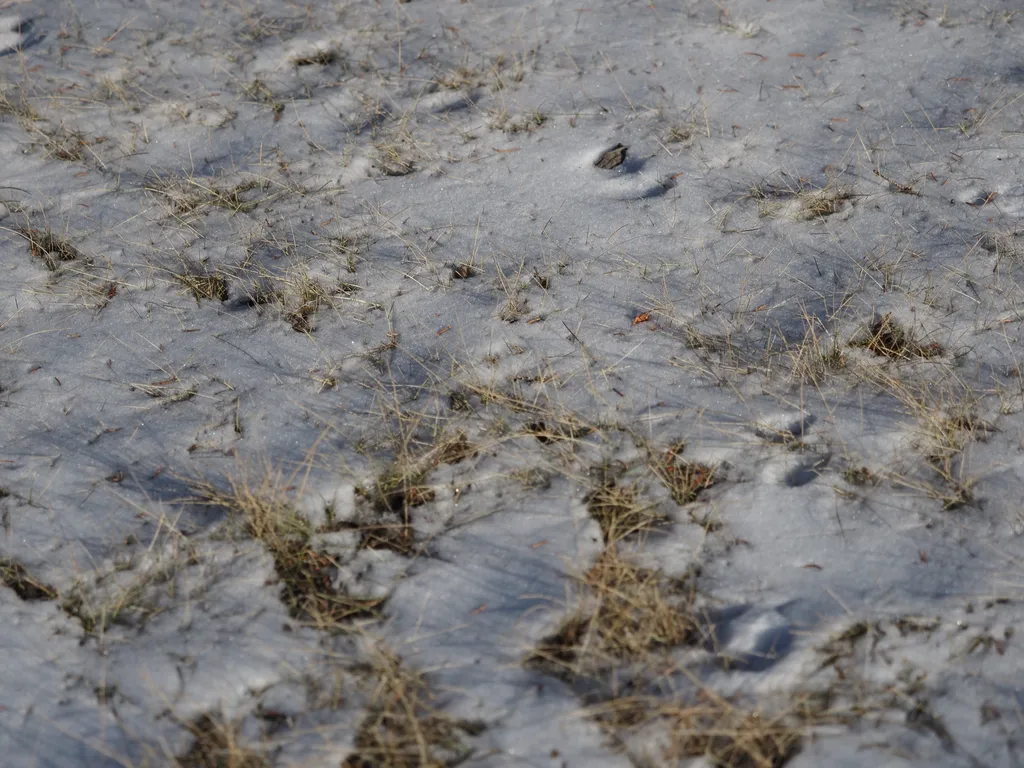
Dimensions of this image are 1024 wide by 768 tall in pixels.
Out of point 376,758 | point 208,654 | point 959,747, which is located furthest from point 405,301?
point 959,747

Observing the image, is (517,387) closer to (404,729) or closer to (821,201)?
(404,729)

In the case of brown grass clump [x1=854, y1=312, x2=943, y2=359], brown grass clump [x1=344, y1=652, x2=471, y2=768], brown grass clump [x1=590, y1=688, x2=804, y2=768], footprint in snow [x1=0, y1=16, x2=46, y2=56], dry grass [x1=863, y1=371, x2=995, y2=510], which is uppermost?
footprint in snow [x1=0, y1=16, x2=46, y2=56]

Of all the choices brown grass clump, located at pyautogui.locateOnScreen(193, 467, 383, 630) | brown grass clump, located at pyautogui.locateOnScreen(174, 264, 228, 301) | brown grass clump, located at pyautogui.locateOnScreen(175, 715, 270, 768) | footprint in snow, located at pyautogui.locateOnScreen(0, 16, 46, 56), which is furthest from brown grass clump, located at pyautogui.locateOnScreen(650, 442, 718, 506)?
footprint in snow, located at pyautogui.locateOnScreen(0, 16, 46, 56)

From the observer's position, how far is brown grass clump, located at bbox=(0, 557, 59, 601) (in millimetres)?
2133

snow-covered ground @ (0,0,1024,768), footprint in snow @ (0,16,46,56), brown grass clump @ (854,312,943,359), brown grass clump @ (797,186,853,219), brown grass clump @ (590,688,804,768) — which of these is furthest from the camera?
footprint in snow @ (0,16,46,56)

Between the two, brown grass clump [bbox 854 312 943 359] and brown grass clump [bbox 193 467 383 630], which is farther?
brown grass clump [bbox 854 312 943 359]

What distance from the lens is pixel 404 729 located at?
1822 mm

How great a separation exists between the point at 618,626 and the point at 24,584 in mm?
1656

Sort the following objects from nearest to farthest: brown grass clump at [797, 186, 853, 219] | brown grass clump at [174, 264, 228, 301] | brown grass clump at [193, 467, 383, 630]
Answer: brown grass clump at [193, 467, 383, 630]
brown grass clump at [174, 264, 228, 301]
brown grass clump at [797, 186, 853, 219]

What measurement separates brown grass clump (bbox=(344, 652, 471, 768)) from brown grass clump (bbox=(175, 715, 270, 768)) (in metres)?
0.23

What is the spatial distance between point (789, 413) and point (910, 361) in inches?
19.1

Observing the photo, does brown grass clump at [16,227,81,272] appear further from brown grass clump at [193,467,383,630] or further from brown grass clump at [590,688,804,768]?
brown grass clump at [590,688,804,768]

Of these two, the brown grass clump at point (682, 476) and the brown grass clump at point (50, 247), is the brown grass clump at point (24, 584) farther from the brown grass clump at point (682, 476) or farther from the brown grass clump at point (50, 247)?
the brown grass clump at point (682, 476)

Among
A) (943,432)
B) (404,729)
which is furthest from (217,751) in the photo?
(943,432)
